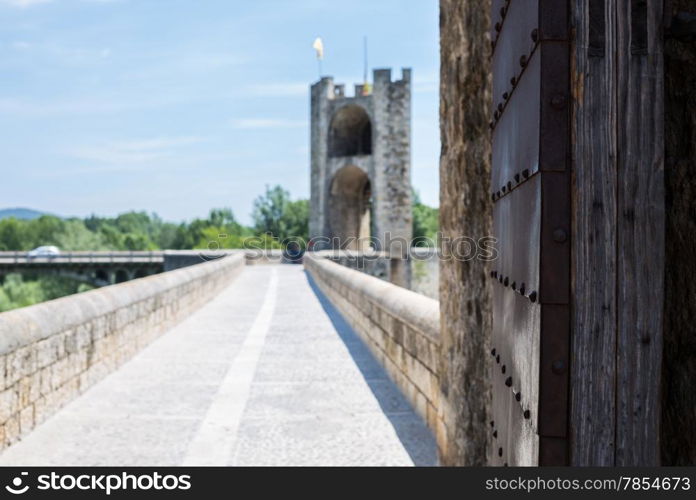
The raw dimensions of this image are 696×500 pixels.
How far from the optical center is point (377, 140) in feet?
117

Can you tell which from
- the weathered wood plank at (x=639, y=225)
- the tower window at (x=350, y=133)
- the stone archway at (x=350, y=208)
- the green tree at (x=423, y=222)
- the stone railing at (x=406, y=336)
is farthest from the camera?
the green tree at (x=423, y=222)

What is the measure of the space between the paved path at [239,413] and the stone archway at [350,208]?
2973 centimetres

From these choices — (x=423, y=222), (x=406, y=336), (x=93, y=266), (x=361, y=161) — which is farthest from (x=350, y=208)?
(x=423, y=222)

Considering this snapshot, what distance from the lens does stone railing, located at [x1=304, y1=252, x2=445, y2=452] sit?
461 cm

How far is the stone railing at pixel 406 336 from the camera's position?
4609mm

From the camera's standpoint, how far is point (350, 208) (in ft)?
131

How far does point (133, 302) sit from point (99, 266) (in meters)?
36.0

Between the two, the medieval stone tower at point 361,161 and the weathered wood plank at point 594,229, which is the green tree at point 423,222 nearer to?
the medieval stone tower at point 361,161

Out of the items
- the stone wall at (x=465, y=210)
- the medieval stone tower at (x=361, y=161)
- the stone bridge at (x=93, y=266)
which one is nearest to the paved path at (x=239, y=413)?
the stone wall at (x=465, y=210)

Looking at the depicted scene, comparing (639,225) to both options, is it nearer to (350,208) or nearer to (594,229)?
(594,229)

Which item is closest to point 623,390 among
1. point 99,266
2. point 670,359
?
point 670,359

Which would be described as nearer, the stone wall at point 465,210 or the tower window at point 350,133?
the stone wall at point 465,210

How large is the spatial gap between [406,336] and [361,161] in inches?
1247

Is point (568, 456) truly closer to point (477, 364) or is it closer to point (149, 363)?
point (477, 364)
